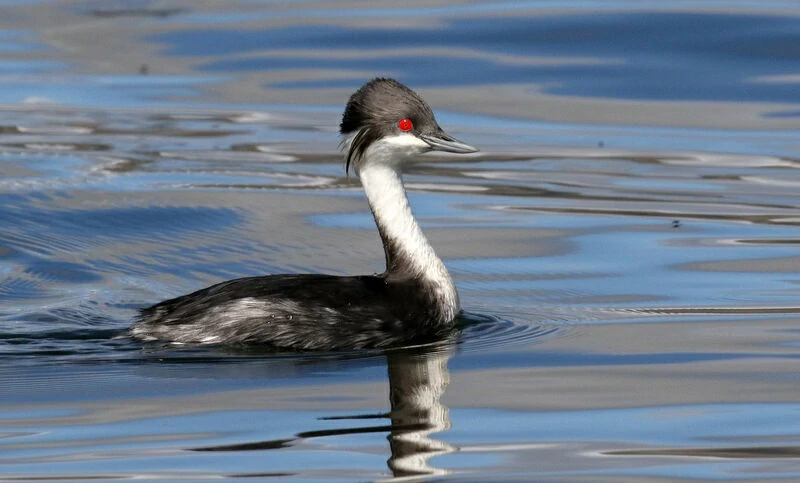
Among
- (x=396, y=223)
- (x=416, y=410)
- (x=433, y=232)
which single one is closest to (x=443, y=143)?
(x=396, y=223)

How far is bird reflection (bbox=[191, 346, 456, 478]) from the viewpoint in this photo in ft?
19.2

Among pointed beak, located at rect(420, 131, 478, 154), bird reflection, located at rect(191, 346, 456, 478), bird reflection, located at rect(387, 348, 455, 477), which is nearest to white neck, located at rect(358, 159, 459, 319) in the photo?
pointed beak, located at rect(420, 131, 478, 154)

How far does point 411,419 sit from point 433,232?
15.4 ft

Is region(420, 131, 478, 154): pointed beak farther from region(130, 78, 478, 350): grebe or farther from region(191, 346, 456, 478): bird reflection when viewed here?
region(191, 346, 456, 478): bird reflection

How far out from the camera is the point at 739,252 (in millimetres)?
10242

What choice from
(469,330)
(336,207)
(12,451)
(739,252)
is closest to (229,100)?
(336,207)

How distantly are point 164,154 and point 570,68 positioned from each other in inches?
186

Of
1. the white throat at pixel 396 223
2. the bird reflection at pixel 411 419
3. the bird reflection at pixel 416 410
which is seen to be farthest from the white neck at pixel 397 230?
the bird reflection at pixel 411 419

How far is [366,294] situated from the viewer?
26.3 ft

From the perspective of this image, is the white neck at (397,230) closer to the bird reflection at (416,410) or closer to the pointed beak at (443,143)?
the pointed beak at (443,143)

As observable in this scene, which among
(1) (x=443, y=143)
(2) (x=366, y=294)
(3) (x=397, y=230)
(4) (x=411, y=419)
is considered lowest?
(4) (x=411, y=419)

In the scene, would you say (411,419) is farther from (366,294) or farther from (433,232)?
(433,232)

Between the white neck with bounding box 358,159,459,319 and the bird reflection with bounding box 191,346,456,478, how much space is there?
0.85m

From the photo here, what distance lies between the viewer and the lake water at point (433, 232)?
241 inches
